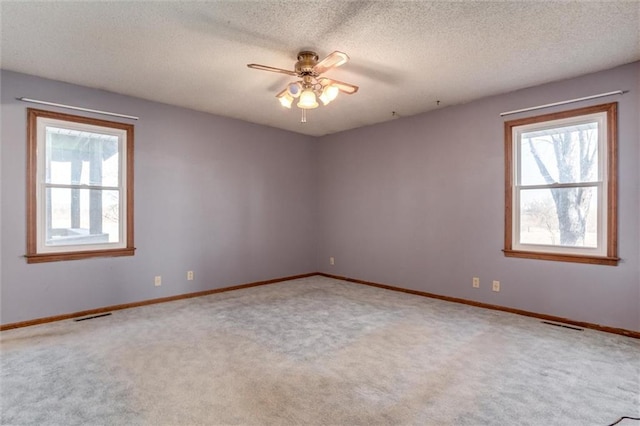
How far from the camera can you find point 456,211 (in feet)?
14.1

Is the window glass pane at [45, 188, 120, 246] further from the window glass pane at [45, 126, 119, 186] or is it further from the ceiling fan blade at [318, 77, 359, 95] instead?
the ceiling fan blade at [318, 77, 359, 95]

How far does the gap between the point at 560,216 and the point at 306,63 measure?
120 inches

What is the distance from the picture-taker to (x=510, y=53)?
2.88m

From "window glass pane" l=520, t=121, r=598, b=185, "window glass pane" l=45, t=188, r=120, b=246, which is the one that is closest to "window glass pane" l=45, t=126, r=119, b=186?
"window glass pane" l=45, t=188, r=120, b=246

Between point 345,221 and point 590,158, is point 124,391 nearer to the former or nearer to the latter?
point 345,221

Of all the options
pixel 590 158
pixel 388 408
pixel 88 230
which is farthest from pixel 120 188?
pixel 590 158

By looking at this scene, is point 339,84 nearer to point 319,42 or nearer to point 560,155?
point 319,42

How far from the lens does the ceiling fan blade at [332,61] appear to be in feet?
7.98

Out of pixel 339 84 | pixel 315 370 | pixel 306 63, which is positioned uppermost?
pixel 306 63

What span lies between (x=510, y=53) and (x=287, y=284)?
412 cm

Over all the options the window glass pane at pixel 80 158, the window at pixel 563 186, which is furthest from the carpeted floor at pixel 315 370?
the window glass pane at pixel 80 158

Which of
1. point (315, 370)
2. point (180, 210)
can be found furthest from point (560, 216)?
point (180, 210)

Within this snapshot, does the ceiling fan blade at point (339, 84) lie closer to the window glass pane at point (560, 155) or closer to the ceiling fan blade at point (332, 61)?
the ceiling fan blade at point (332, 61)

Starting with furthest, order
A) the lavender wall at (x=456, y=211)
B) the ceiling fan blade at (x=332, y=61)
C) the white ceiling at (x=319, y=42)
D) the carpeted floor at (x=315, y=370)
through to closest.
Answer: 1. the lavender wall at (x=456, y=211)
2. the ceiling fan blade at (x=332, y=61)
3. the white ceiling at (x=319, y=42)
4. the carpeted floor at (x=315, y=370)
